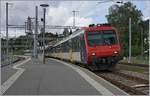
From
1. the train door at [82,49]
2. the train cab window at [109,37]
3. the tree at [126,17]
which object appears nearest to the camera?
the train cab window at [109,37]

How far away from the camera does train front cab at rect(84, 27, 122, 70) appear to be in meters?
29.8

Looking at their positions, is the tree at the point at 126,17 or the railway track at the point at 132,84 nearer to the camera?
the railway track at the point at 132,84

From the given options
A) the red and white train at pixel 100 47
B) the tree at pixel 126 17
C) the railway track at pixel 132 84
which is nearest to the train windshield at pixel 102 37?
the red and white train at pixel 100 47

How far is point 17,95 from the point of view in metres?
14.0

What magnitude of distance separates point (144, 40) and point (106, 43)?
316 ft

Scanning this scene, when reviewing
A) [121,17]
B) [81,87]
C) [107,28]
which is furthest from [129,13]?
[81,87]

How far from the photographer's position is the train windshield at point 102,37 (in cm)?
3054

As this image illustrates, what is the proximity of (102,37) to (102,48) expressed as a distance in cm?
99

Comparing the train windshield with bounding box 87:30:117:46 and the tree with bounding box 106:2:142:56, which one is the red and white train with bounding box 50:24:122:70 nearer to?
the train windshield with bounding box 87:30:117:46

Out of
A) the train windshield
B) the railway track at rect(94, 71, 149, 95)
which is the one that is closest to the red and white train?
the train windshield

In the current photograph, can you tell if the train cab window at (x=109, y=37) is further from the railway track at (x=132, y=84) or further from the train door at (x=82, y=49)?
the railway track at (x=132, y=84)

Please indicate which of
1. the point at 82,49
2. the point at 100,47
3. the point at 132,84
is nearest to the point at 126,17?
the point at 82,49

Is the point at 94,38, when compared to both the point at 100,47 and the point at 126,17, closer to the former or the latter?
the point at 100,47

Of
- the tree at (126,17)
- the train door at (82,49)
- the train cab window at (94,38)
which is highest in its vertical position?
the tree at (126,17)
